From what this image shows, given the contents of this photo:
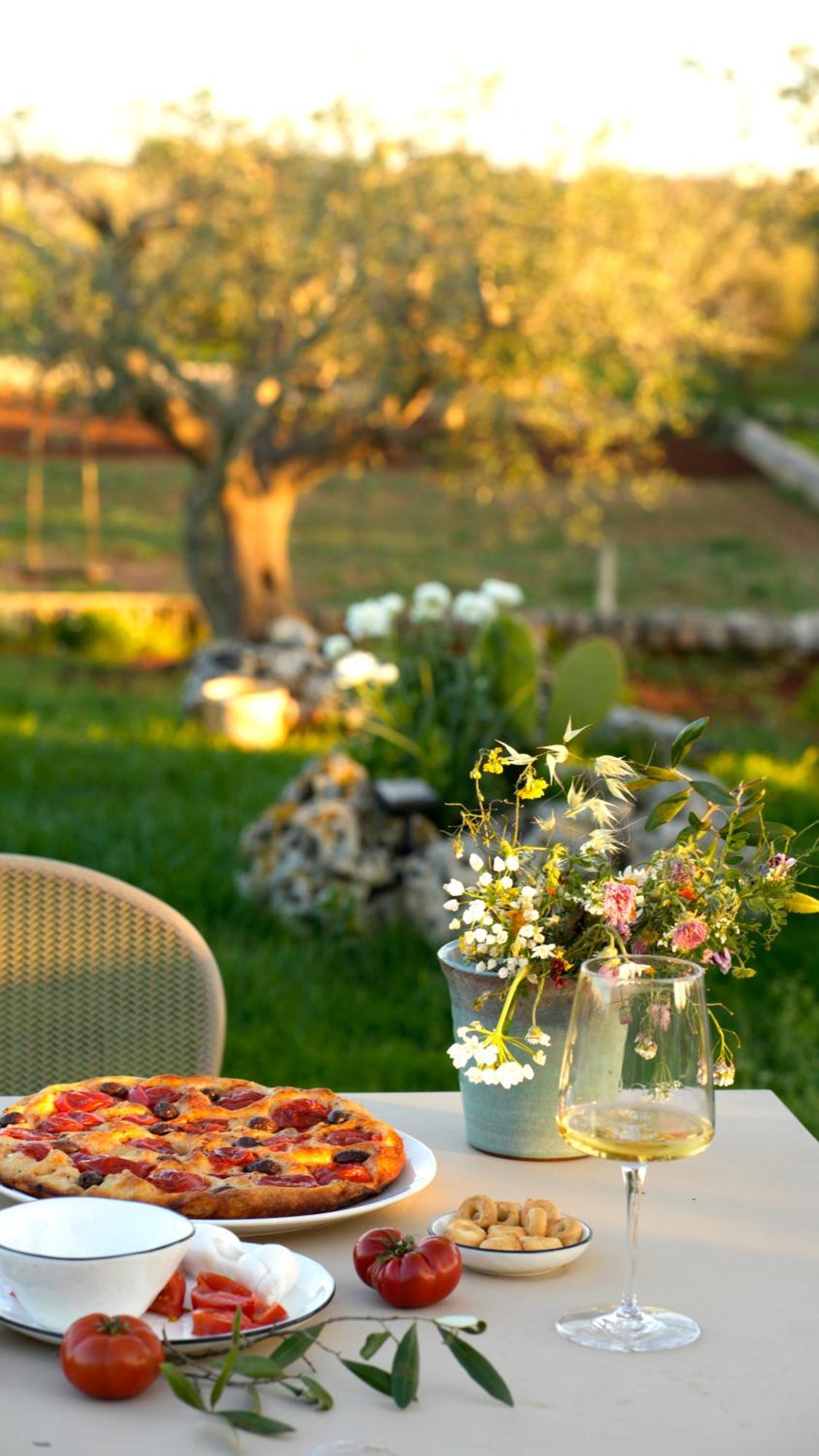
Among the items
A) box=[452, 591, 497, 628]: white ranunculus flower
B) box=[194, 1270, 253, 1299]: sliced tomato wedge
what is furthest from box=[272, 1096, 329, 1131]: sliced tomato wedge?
box=[452, 591, 497, 628]: white ranunculus flower

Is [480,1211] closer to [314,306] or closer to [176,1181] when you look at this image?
[176,1181]

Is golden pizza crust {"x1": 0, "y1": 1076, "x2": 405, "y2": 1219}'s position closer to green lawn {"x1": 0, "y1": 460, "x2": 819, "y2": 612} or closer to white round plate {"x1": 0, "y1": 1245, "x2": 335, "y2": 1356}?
white round plate {"x1": 0, "y1": 1245, "x2": 335, "y2": 1356}

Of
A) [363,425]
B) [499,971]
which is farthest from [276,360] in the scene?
[499,971]

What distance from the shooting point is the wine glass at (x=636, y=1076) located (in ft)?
4.43

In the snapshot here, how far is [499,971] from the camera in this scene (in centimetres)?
174

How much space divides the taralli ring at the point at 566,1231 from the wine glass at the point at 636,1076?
4.7 inches

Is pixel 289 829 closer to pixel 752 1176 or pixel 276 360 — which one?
pixel 752 1176

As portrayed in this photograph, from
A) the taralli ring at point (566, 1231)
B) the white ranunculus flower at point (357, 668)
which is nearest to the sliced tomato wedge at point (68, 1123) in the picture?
the taralli ring at point (566, 1231)

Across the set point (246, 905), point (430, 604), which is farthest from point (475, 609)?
point (246, 905)

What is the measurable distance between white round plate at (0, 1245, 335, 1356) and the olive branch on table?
0.01 meters

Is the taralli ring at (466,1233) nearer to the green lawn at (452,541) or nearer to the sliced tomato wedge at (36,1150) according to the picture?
the sliced tomato wedge at (36,1150)

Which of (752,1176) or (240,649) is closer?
(752,1176)

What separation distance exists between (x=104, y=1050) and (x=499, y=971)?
100 cm

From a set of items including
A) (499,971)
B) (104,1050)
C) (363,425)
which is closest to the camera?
(499,971)
